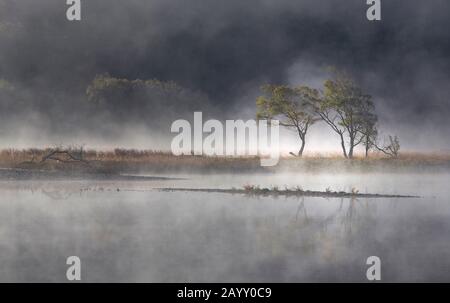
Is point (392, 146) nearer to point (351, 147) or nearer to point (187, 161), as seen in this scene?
point (351, 147)

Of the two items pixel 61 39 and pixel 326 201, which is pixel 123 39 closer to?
pixel 61 39

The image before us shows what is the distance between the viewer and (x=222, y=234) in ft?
41.7

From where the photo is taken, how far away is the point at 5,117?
20297 millimetres

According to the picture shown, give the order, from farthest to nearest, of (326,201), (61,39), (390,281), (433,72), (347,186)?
(61,39)
(433,72)
(347,186)
(326,201)
(390,281)

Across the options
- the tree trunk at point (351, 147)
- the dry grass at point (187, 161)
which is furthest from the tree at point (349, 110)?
the dry grass at point (187, 161)

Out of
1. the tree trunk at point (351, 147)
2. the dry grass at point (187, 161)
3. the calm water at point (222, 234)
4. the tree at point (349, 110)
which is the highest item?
the tree at point (349, 110)

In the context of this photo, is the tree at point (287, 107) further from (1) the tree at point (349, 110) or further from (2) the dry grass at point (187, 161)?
(2) the dry grass at point (187, 161)

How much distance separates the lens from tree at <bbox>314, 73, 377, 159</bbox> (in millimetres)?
19109

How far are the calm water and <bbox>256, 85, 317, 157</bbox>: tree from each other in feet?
9.11

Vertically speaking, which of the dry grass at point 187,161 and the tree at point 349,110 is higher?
the tree at point 349,110

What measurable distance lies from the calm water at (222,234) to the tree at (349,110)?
7.97 feet

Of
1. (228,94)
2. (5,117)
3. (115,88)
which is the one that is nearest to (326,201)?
(228,94)

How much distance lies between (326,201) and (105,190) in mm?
6578

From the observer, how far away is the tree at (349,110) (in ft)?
62.7
